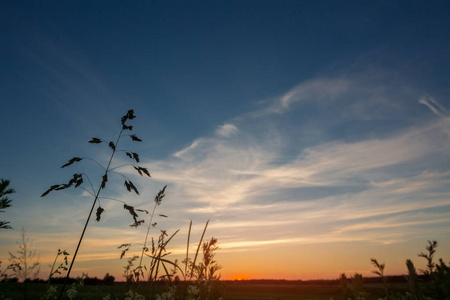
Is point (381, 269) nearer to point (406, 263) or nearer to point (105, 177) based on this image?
point (406, 263)

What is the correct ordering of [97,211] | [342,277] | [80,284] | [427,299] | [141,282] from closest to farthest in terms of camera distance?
[97,211], [141,282], [80,284], [427,299], [342,277]

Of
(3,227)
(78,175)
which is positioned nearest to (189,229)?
(78,175)

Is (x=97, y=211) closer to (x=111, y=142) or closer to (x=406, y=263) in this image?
(x=111, y=142)

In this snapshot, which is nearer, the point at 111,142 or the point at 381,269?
the point at 111,142

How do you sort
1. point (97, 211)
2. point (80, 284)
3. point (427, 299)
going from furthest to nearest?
point (427, 299) → point (80, 284) → point (97, 211)

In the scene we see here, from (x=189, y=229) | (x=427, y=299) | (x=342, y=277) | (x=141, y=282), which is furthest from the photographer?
(x=342, y=277)

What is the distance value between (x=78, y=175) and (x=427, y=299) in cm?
539

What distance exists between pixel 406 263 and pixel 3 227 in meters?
4.39

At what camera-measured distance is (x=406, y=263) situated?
9.86 feet

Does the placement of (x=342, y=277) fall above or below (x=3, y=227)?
below

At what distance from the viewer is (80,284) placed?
12.9 feet

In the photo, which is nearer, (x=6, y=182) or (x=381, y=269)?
(x=6, y=182)

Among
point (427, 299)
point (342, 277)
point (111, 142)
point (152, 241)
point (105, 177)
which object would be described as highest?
point (111, 142)

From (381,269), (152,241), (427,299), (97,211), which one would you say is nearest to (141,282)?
(152,241)
